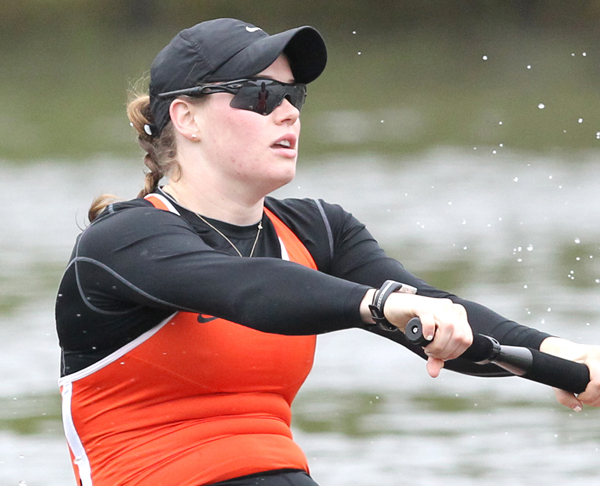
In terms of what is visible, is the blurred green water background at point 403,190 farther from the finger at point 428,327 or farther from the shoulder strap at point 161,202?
the finger at point 428,327

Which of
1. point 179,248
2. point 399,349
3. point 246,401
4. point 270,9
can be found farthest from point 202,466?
point 270,9

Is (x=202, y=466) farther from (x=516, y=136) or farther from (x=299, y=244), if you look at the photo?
(x=516, y=136)

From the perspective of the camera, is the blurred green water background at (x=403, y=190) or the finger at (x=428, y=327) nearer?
the finger at (x=428, y=327)

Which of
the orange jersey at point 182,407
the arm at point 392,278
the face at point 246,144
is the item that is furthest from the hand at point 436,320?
the face at point 246,144

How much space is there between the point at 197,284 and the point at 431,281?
6812mm

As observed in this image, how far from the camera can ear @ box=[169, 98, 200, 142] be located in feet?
10.1

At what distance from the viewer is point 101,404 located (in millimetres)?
2857

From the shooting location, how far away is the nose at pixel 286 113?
3049 mm

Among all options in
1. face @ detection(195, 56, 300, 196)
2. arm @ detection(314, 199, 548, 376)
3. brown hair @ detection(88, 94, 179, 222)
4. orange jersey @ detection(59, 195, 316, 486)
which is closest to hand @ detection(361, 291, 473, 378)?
arm @ detection(314, 199, 548, 376)

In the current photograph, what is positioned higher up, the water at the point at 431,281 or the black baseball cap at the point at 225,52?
the black baseball cap at the point at 225,52

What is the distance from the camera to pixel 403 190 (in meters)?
13.4

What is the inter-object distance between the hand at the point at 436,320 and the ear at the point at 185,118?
2.90 feet

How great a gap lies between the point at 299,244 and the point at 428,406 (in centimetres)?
377

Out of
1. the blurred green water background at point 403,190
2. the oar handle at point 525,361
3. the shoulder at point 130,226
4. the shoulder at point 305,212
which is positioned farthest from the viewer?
the blurred green water background at point 403,190
